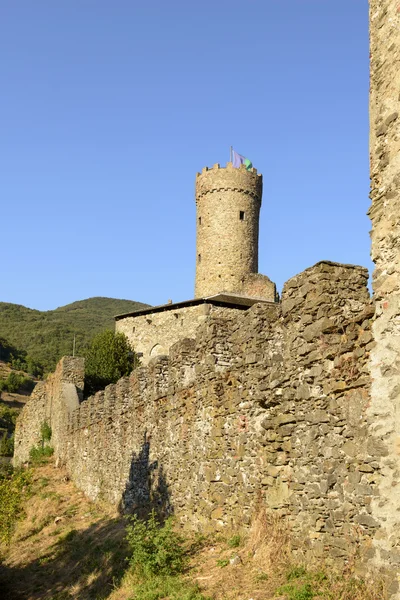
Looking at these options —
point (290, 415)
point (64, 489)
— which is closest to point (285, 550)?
point (290, 415)

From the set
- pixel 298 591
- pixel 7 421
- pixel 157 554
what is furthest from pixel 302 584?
pixel 7 421

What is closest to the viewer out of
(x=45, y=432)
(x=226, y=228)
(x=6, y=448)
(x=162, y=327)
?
(x=45, y=432)

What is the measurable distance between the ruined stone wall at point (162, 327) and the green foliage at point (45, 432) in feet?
44.3

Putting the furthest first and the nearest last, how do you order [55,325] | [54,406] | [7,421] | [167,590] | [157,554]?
[55,325]
[7,421]
[54,406]
[157,554]
[167,590]

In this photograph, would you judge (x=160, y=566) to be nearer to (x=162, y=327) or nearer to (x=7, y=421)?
(x=162, y=327)

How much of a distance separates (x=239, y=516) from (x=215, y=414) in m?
1.61

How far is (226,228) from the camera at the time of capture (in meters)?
47.8

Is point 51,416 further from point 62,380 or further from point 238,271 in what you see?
point 238,271

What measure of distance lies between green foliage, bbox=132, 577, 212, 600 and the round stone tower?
38.0 metres

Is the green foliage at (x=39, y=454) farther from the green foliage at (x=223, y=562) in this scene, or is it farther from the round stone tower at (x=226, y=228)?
the round stone tower at (x=226, y=228)

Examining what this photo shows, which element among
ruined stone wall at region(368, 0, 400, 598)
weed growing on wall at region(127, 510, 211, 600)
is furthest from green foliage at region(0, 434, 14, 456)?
→ ruined stone wall at region(368, 0, 400, 598)

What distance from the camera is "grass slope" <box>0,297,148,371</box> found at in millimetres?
79312

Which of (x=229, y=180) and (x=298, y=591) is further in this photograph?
(x=229, y=180)

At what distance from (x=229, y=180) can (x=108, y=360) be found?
53.7 ft
